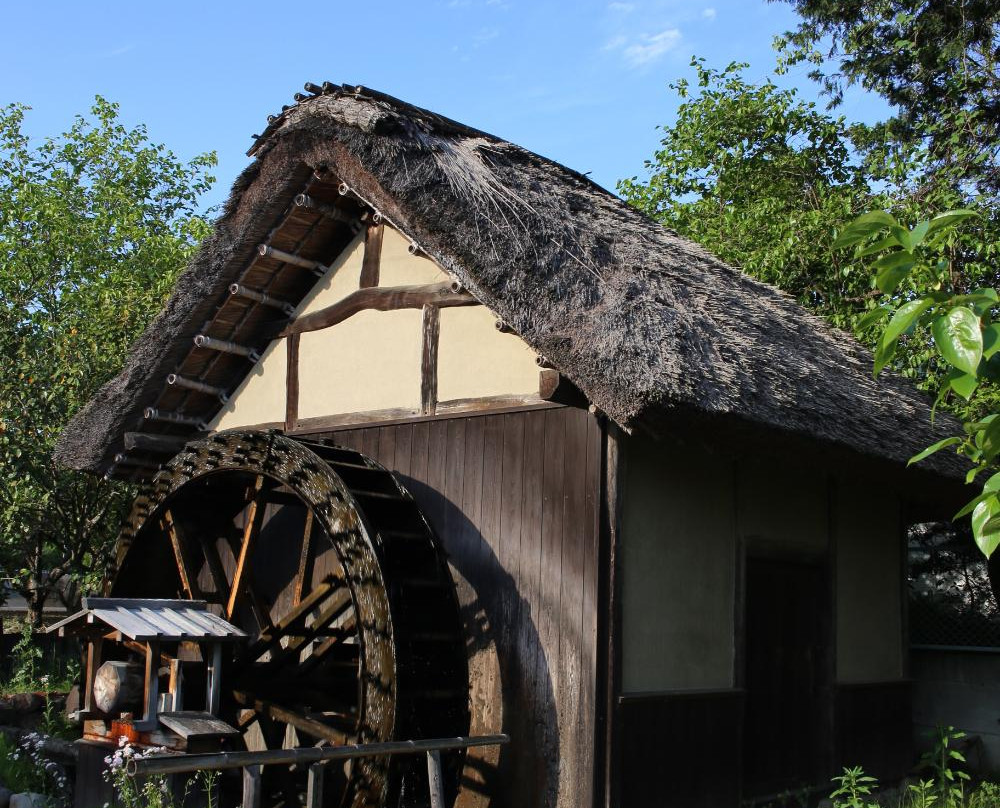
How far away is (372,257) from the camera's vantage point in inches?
275

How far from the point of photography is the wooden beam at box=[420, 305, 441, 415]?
6.44m

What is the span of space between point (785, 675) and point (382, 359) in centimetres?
322

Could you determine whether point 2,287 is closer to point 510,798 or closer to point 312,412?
point 312,412

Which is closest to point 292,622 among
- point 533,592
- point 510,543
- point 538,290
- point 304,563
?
point 304,563

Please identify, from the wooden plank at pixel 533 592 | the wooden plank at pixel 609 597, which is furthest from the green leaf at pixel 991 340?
the wooden plank at pixel 533 592

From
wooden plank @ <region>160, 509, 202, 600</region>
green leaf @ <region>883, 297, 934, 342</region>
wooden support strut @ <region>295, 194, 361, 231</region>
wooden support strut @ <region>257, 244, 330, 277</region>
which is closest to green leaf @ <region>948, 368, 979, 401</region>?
green leaf @ <region>883, 297, 934, 342</region>

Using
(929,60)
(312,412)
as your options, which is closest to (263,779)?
(312,412)

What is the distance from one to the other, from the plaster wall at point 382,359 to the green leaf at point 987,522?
3689 mm

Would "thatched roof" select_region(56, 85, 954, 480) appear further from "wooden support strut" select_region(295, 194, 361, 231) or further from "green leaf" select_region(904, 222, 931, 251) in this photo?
"green leaf" select_region(904, 222, 931, 251)

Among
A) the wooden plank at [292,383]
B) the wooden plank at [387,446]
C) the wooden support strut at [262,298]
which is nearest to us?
the wooden plank at [387,446]

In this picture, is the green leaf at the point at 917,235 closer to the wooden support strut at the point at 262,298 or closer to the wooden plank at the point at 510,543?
the wooden plank at the point at 510,543

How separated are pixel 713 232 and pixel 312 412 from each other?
7175 mm

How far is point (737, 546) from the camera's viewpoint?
6.32 metres

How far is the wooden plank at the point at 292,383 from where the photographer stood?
7453mm
